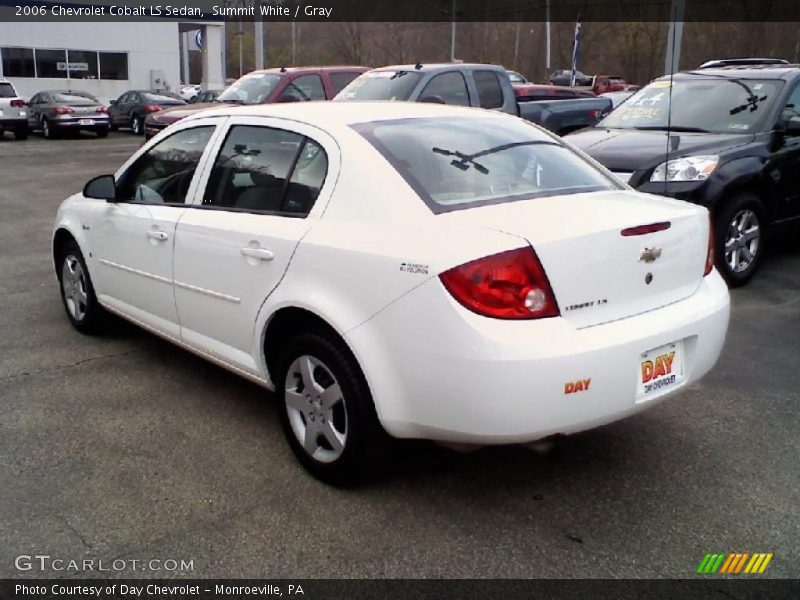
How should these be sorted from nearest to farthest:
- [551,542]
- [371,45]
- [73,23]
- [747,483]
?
[551,542] → [747,483] → [73,23] → [371,45]

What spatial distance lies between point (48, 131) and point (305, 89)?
14.5 meters

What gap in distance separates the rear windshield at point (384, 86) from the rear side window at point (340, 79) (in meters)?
1.54

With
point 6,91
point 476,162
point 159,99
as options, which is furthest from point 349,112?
point 159,99

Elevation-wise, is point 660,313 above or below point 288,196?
below

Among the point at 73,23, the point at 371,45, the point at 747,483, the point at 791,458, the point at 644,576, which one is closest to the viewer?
the point at 644,576

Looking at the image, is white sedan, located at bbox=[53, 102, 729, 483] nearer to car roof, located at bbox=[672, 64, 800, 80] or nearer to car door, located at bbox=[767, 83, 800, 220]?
car door, located at bbox=[767, 83, 800, 220]

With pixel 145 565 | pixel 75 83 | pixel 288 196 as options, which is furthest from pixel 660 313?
pixel 75 83

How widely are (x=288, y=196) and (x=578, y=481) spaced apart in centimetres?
182

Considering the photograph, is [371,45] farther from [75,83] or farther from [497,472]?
[497,472]

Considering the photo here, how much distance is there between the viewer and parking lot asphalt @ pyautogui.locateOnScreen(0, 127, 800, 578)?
293 centimetres

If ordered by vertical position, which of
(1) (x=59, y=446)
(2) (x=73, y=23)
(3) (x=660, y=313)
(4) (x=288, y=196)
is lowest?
(1) (x=59, y=446)

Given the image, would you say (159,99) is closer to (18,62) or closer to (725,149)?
(18,62)

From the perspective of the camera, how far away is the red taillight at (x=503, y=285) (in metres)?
A: 2.83

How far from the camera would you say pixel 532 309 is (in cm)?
287
